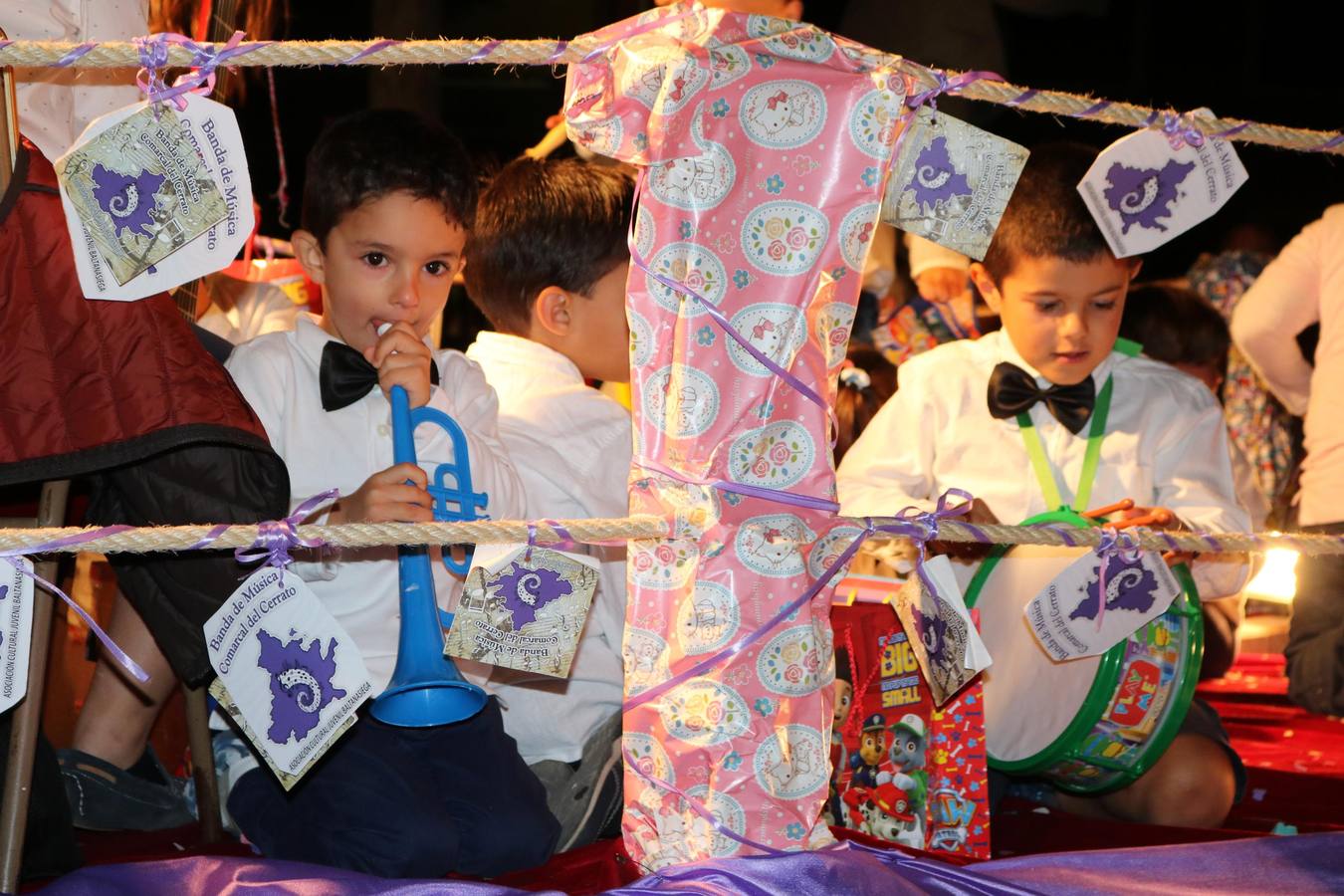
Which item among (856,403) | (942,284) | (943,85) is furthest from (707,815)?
(942,284)

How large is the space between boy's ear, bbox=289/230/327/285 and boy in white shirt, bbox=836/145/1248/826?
761mm

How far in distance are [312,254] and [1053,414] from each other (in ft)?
3.31

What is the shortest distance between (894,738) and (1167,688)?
0.34 metres

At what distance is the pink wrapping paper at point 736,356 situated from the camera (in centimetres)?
129

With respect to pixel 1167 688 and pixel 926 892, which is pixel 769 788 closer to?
pixel 926 892

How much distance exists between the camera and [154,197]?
1.21 meters

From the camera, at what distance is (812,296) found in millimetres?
1312

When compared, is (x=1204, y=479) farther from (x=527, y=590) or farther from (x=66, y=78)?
(x=66, y=78)

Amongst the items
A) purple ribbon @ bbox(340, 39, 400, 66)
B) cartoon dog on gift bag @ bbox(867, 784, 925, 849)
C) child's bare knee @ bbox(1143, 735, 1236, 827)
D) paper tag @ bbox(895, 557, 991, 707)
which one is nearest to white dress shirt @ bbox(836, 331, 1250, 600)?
child's bare knee @ bbox(1143, 735, 1236, 827)

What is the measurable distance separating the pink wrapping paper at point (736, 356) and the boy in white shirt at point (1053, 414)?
25.7 inches

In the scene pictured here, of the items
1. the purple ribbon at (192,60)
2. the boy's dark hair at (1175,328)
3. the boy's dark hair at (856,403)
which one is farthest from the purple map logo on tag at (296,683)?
the boy's dark hair at (1175,328)

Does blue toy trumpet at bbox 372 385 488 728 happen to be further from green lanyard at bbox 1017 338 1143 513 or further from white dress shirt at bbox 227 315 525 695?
green lanyard at bbox 1017 338 1143 513

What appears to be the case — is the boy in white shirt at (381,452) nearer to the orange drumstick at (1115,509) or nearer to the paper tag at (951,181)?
the paper tag at (951,181)

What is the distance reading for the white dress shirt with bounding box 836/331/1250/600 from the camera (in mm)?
1994
